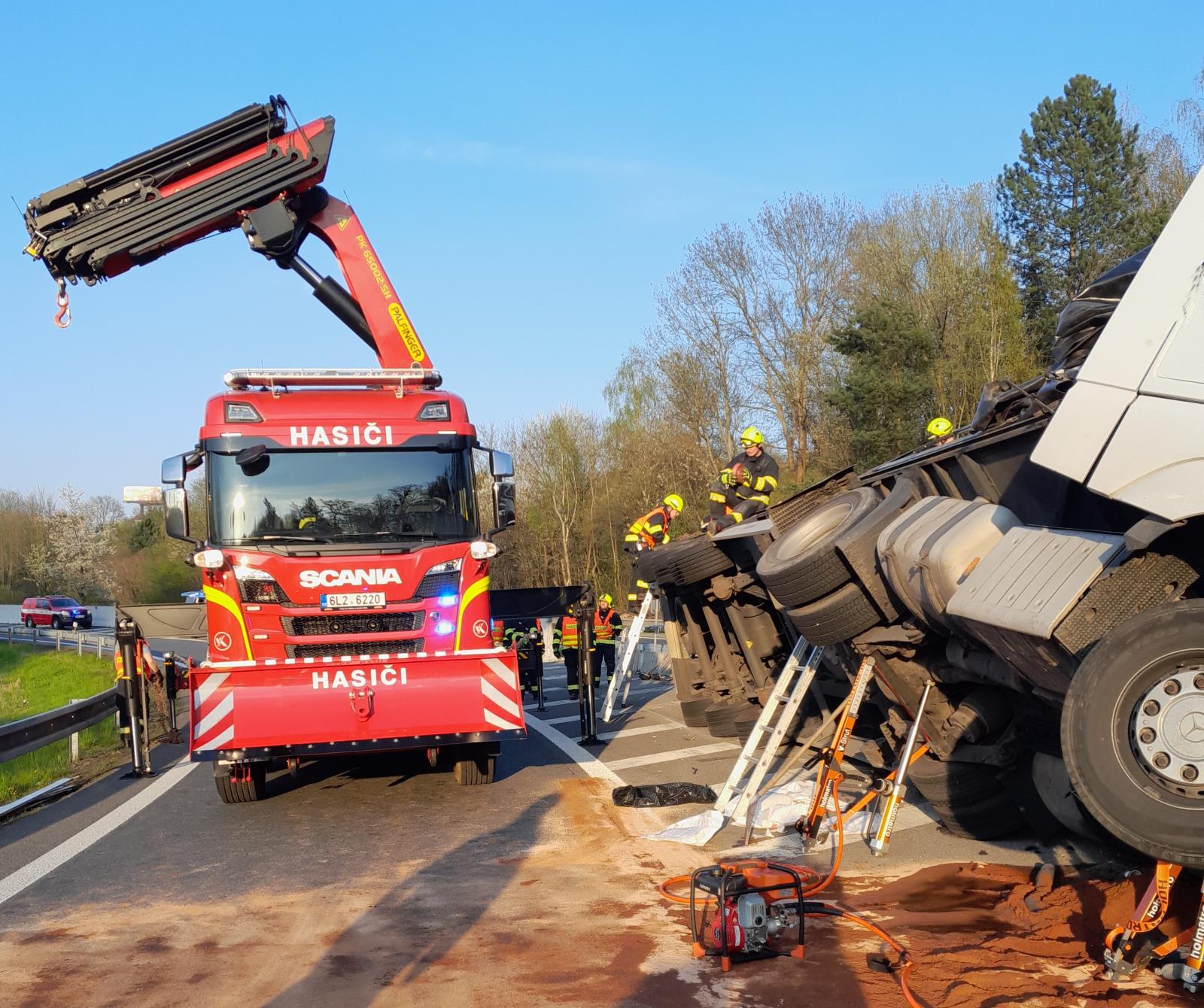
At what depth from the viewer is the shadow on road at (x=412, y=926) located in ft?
14.8

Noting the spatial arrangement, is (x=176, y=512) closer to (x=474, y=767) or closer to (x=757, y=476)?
(x=474, y=767)

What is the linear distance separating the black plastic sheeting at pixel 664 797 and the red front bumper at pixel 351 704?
0.96 metres

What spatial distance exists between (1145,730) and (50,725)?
9.71 metres

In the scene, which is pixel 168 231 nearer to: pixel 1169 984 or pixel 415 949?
pixel 415 949

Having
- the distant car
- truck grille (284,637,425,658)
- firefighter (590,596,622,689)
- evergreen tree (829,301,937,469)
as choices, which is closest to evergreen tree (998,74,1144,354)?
evergreen tree (829,301,937,469)

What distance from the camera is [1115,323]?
4441 millimetres

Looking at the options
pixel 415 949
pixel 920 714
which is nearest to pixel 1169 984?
pixel 920 714

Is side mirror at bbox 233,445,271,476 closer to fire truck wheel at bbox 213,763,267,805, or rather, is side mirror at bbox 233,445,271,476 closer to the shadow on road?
fire truck wheel at bbox 213,763,267,805

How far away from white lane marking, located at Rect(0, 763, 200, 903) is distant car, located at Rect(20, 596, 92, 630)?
2130 inches

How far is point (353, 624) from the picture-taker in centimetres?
855

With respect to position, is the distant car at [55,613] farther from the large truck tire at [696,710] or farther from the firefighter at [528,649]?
the large truck tire at [696,710]

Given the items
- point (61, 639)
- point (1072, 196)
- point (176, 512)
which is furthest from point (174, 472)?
point (61, 639)

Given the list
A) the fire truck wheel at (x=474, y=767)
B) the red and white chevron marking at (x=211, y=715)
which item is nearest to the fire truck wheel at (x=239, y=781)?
the red and white chevron marking at (x=211, y=715)

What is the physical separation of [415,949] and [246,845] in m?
2.89
